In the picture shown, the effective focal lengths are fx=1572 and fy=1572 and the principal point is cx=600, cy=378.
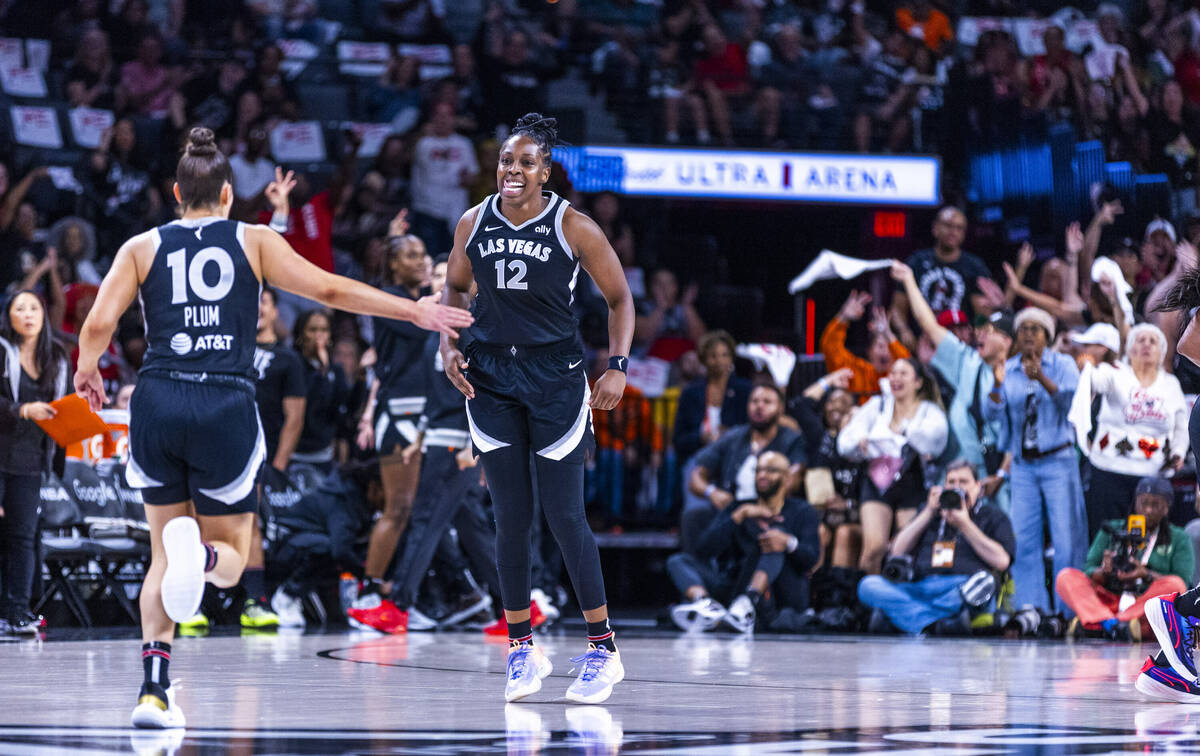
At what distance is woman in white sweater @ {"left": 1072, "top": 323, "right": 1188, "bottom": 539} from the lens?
29.9ft

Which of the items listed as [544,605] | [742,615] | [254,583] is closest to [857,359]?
[742,615]

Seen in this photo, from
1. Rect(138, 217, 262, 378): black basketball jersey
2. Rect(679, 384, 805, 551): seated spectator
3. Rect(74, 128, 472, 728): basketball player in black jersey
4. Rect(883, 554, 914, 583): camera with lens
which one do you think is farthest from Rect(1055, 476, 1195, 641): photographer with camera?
Rect(138, 217, 262, 378): black basketball jersey

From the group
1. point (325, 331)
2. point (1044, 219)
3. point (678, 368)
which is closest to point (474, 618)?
point (325, 331)

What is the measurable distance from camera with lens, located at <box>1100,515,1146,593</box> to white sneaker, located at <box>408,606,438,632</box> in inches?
157

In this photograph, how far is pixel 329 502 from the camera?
10.2 m

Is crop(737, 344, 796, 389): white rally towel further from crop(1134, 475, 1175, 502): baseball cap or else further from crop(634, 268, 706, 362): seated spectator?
crop(1134, 475, 1175, 502): baseball cap

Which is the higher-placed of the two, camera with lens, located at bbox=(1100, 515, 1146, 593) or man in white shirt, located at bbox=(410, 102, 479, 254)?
man in white shirt, located at bbox=(410, 102, 479, 254)

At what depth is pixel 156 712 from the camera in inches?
168

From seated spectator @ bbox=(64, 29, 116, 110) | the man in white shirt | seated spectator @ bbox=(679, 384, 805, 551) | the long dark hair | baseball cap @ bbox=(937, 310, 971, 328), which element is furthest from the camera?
seated spectator @ bbox=(64, 29, 116, 110)

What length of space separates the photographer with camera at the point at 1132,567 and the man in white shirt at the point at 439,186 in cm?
641

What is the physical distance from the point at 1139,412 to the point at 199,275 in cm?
621

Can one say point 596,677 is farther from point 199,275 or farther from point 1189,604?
point 1189,604

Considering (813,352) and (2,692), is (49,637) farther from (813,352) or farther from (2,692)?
(813,352)

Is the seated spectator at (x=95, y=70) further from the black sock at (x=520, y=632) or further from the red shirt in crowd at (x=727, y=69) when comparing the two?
the black sock at (x=520, y=632)
